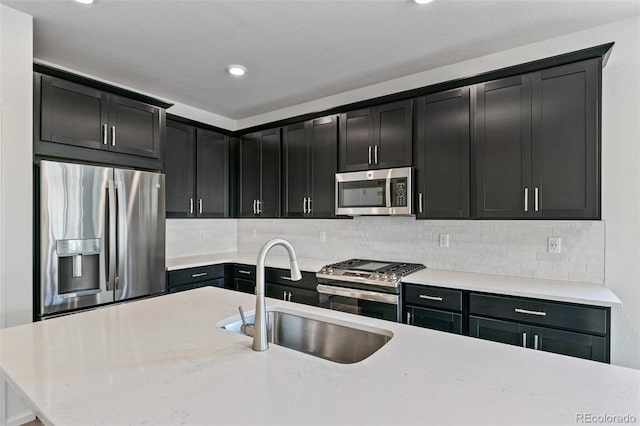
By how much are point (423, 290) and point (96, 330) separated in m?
2.05

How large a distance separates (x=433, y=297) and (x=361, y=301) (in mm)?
577

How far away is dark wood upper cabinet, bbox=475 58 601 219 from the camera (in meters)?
2.19

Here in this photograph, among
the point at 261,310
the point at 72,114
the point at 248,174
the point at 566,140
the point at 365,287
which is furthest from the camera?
the point at 248,174

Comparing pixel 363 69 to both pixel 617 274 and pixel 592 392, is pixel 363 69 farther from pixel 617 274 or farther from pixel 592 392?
pixel 592 392

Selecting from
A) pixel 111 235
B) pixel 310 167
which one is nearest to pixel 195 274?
pixel 111 235

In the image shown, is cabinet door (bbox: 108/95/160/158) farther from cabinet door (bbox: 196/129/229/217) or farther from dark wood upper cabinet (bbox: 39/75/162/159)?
cabinet door (bbox: 196/129/229/217)

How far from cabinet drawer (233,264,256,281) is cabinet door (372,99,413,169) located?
1.68 metres

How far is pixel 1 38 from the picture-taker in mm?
2098

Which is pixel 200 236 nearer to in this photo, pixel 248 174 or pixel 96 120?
pixel 248 174

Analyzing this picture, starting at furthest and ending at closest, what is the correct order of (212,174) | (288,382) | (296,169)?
(212,174)
(296,169)
(288,382)

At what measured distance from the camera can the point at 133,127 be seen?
3.00 m

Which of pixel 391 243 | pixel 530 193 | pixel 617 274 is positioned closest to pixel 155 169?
pixel 391 243

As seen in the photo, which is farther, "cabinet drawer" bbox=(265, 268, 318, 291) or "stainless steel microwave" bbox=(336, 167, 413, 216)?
"cabinet drawer" bbox=(265, 268, 318, 291)

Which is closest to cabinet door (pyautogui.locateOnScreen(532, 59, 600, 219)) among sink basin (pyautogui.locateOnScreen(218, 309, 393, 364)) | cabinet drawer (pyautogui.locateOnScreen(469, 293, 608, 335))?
cabinet drawer (pyautogui.locateOnScreen(469, 293, 608, 335))
